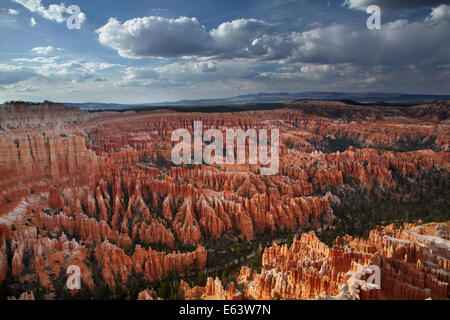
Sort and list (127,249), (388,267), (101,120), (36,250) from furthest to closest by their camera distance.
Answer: (101,120) < (127,249) < (36,250) < (388,267)

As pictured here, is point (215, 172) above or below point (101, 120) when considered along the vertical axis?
below

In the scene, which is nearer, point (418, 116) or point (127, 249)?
point (127, 249)
